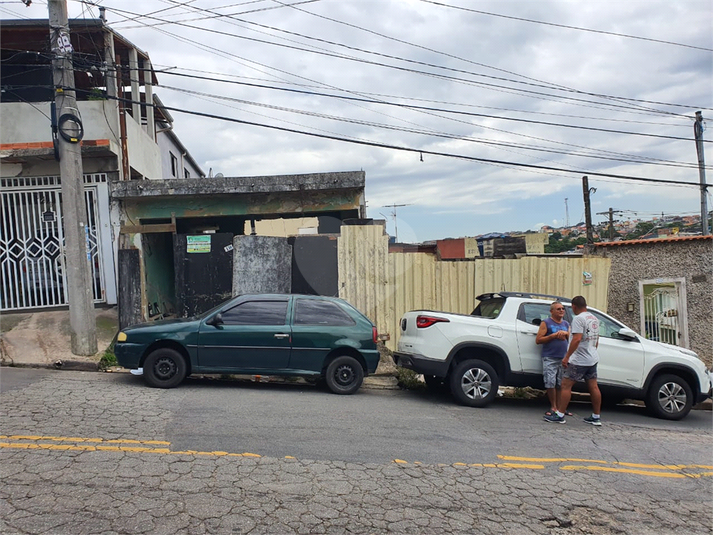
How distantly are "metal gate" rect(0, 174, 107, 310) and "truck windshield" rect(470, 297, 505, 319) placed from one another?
312 inches

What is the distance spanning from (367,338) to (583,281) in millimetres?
6312

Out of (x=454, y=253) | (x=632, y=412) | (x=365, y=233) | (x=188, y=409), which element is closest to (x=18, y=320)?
(x=188, y=409)

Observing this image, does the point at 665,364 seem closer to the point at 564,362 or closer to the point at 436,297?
the point at 564,362

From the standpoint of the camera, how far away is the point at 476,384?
8531mm

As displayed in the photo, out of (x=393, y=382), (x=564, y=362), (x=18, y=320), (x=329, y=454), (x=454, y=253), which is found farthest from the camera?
(x=454, y=253)

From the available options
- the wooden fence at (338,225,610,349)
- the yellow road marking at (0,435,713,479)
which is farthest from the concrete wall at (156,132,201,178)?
the yellow road marking at (0,435,713,479)

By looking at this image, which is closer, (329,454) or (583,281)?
(329,454)

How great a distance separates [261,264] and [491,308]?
5.07 m

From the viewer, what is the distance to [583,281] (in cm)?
1271

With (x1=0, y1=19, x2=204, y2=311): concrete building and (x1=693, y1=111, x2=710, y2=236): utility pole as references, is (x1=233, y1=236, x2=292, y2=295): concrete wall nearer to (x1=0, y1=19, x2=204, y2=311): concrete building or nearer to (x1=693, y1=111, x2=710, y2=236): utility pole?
(x1=0, y1=19, x2=204, y2=311): concrete building

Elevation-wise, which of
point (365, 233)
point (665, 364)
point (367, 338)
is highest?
point (365, 233)

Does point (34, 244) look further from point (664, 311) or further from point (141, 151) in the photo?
point (664, 311)

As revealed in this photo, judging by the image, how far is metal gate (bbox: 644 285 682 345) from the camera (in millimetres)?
14750

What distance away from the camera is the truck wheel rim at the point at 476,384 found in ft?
27.9
